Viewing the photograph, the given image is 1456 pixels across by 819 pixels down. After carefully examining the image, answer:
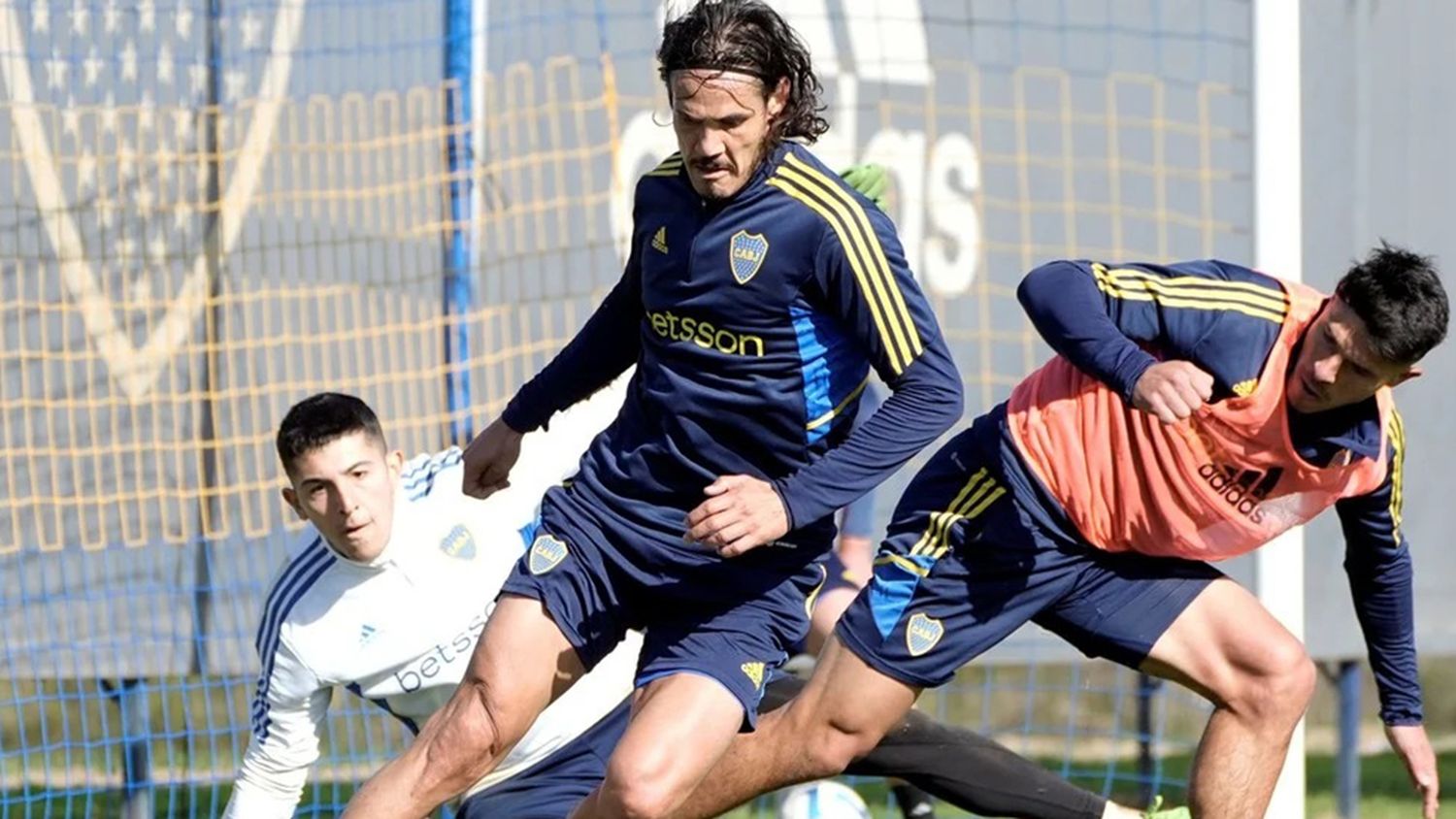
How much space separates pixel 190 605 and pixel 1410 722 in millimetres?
4062

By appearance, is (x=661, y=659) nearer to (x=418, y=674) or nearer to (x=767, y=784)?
(x=767, y=784)

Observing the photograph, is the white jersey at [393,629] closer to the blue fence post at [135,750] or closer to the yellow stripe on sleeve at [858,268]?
the yellow stripe on sleeve at [858,268]

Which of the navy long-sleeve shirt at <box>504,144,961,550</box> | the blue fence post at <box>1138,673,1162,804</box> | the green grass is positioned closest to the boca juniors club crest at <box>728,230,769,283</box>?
the navy long-sleeve shirt at <box>504,144,961,550</box>

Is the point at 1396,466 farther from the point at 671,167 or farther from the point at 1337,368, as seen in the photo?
the point at 671,167

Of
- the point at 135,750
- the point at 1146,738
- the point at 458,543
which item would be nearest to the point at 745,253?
the point at 458,543

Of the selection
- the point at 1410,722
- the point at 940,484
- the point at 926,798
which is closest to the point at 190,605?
the point at 926,798

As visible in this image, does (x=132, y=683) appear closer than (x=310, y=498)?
No

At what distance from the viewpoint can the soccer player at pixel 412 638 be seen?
4.96 metres

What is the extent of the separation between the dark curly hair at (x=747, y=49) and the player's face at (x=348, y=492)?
1.38 meters

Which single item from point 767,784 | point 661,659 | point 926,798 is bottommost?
point 926,798

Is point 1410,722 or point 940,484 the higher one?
point 940,484

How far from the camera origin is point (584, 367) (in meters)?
4.43

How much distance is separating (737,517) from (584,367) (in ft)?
2.57

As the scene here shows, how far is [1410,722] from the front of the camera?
474 cm
